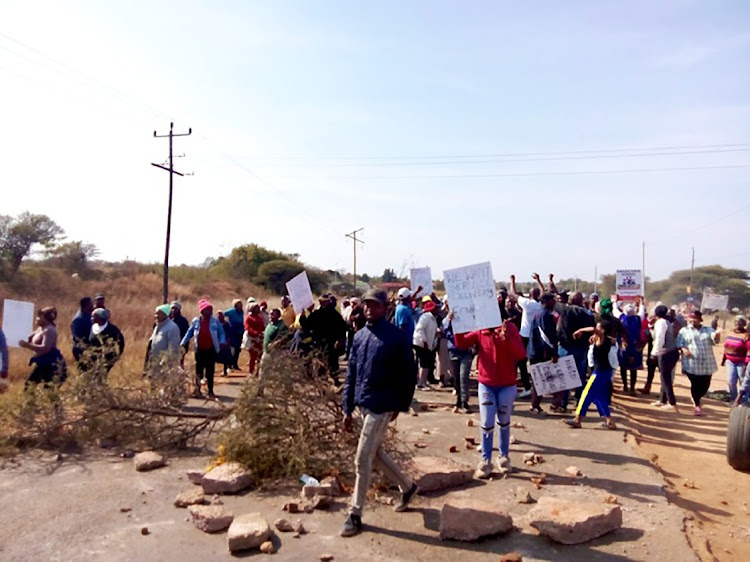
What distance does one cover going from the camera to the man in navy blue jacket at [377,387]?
525 cm

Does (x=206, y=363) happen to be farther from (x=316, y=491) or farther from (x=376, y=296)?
(x=376, y=296)

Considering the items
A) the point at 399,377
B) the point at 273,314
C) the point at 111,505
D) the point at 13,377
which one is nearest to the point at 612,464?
the point at 399,377

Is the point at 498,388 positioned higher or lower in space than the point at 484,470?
higher

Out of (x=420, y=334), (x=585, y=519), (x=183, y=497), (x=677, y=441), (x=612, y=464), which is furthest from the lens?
(x=420, y=334)

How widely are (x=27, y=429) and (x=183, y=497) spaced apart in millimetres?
3177

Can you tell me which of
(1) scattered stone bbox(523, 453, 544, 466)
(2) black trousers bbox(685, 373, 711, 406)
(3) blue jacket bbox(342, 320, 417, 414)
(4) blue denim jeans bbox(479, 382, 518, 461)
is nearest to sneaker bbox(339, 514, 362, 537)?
(3) blue jacket bbox(342, 320, 417, 414)

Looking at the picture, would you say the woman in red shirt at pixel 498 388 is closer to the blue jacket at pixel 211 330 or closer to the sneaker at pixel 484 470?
the sneaker at pixel 484 470

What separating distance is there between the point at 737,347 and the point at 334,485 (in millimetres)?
7792

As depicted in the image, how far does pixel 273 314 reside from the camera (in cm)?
1168

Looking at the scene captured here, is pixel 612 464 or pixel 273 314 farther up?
pixel 273 314

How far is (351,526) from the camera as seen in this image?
520 centimetres

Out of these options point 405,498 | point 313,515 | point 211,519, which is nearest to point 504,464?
point 405,498

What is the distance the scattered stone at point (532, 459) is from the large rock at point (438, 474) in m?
0.90

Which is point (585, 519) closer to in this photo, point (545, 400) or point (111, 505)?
point (111, 505)
